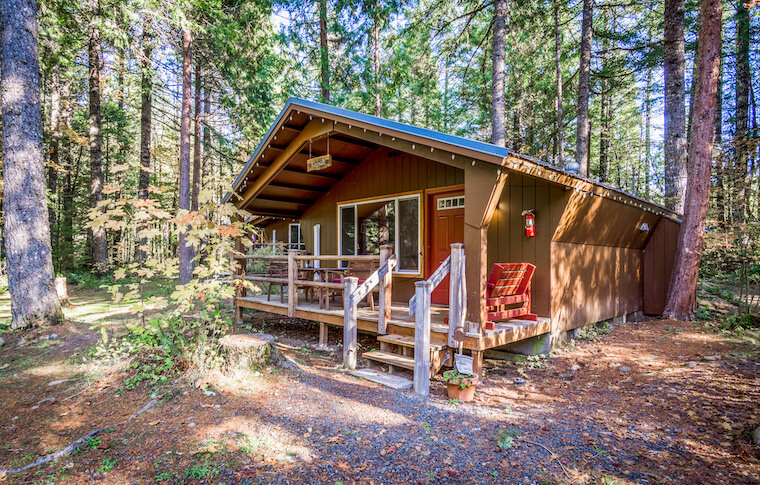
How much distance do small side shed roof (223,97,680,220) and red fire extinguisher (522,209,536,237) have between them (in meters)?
0.70

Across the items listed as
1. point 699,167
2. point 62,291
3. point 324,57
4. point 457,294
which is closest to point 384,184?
point 457,294

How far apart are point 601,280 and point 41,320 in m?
9.55

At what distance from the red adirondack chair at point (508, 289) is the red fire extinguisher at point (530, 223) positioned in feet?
2.39

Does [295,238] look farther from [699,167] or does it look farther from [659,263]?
[699,167]

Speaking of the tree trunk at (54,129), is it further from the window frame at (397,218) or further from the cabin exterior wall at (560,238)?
the window frame at (397,218)

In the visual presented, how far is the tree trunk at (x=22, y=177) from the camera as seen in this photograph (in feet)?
19.5

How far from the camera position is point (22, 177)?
6.02 meters

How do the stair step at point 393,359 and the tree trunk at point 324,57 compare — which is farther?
the tree trunk at point 324,57

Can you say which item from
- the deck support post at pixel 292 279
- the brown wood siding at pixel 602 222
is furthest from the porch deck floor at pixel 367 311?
the brown wood siding at pixel 602 222

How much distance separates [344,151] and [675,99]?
7510 millimetres

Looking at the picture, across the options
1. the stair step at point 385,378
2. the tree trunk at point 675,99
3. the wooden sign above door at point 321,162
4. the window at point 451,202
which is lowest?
the stair step at point 385,378

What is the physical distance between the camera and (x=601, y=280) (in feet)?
22.5

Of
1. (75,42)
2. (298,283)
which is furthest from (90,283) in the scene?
(298,283)

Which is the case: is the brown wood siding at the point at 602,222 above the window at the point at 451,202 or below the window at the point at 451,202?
below
